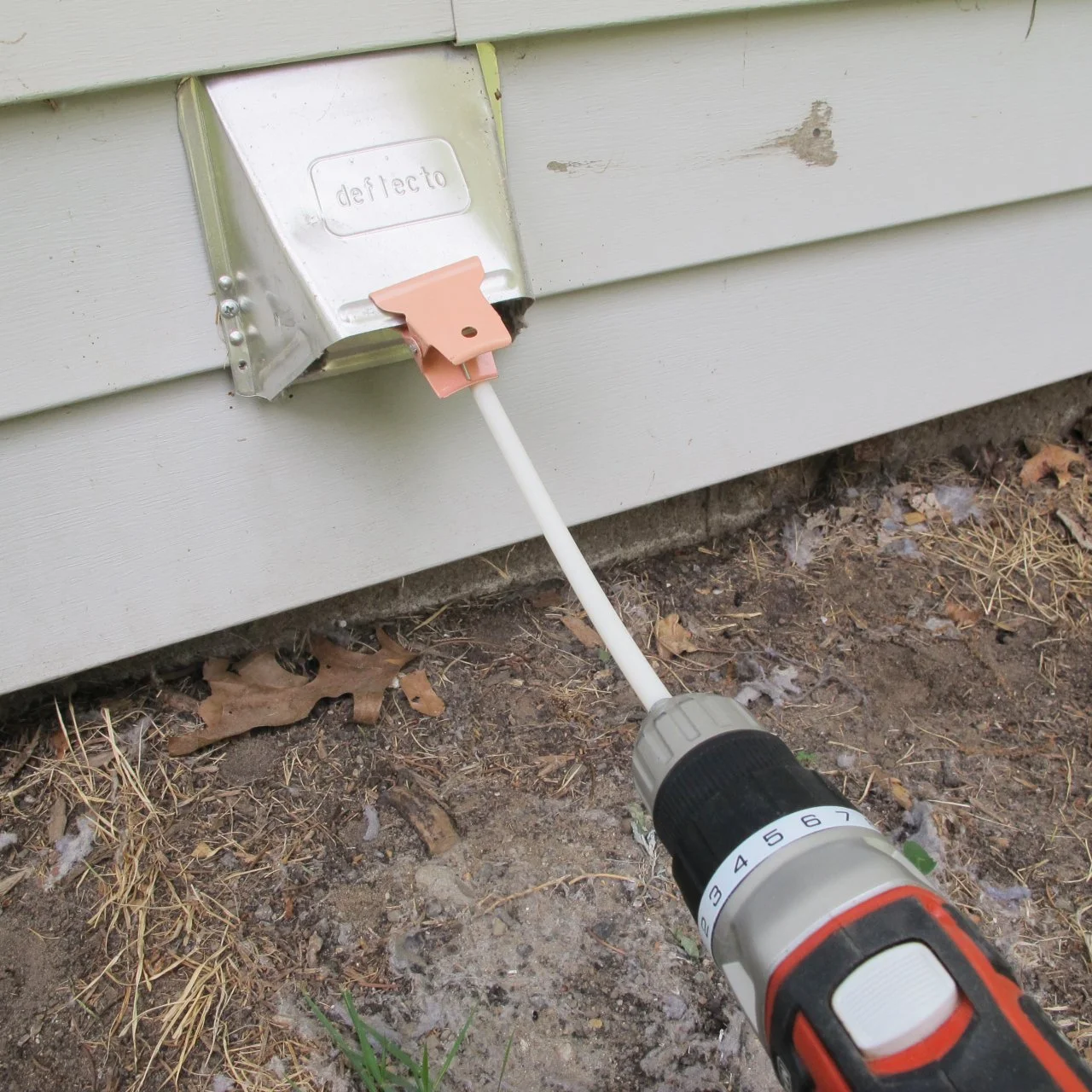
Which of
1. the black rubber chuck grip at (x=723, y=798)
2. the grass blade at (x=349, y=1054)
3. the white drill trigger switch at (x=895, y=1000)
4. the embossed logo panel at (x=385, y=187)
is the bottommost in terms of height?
the grass blade at (x=349, y=1054)

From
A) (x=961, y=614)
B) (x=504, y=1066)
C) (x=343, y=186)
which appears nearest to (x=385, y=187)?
(x=343, y=186)

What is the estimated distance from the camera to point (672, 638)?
1574 mm

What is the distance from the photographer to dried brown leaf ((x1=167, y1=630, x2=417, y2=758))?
136cm

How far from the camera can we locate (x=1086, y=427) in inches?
83.2

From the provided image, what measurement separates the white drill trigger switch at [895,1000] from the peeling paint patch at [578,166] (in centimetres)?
94

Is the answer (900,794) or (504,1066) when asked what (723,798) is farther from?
(900,794)

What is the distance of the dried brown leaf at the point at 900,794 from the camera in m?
1.34

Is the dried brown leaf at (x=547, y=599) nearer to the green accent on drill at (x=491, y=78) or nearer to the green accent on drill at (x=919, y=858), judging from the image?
the green accent on drill at (x=919, y=858)

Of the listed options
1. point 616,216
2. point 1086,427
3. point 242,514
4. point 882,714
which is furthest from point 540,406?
point 1086,427

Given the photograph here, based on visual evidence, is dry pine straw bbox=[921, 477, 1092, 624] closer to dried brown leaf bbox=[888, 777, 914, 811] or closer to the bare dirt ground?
the bare dirt ground

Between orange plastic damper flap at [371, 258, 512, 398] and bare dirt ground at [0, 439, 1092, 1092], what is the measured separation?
73 centimetres

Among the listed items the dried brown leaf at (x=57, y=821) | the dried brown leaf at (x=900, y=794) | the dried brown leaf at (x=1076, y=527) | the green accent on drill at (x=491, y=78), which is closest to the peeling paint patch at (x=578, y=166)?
the green accent on drill at (x=491, y=78)

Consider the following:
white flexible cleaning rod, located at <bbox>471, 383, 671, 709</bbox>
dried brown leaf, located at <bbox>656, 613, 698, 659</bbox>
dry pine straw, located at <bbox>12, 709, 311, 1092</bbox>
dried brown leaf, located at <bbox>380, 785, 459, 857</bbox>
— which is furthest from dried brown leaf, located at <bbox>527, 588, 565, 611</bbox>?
white flexible cleaning rod, located at <bbox>471, 383, 671, 709</bbox>

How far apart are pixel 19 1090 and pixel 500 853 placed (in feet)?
2.07
